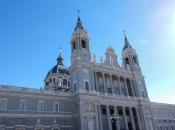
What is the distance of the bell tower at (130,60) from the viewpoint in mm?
51884

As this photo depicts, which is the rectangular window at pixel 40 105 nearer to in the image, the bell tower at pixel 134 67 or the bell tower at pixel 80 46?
the bell tower at pixel 80 46

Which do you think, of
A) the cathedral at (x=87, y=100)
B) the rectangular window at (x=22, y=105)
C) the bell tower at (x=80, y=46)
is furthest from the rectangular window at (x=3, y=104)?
the bell tower at (x=80, y=46)

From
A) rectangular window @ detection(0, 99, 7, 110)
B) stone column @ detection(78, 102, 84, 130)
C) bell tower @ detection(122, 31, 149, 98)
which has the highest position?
bell tower @ detection(122, 31, 149, 98)

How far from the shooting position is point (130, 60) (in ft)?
177

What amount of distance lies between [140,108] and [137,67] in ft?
47.7

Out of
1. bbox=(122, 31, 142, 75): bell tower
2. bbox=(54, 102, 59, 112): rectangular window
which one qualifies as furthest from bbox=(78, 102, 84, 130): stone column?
bbox=(122, 31, 142, 75): bell tower

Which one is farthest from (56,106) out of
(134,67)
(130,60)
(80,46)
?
(130,60)

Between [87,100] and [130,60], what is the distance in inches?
1018

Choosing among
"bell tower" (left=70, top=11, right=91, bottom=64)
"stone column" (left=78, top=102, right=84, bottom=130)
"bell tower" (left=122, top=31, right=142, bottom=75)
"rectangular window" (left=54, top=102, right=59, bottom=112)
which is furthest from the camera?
"bell tower" (left=122, top=31, right=142, bottom=75)

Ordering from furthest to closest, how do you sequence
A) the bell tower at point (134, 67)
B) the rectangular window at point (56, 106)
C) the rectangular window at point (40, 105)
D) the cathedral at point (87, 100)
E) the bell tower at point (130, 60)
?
the bell tower at point (130, 60) < the bell tower at point (134, 67) < the rectangular window at point (56, 106) < the rectangular window at point (40, 105) < the cathedral at point (87, 100)

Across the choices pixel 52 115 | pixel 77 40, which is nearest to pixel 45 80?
pixel 77 40

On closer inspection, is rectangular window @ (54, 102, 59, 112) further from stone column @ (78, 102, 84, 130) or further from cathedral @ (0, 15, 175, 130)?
stone column @ (78, 102, 84, 130)

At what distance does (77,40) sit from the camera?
43219 millimetres

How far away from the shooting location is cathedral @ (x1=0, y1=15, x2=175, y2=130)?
99.8ft
